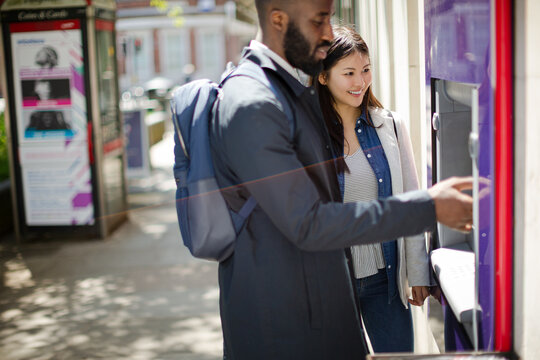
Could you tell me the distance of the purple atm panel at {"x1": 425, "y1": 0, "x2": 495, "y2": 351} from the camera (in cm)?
169

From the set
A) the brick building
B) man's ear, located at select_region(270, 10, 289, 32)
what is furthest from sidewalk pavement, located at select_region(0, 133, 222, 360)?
the brick building

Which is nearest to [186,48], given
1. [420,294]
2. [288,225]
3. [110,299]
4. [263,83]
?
[110,299]

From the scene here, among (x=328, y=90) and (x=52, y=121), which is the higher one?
(x=328, y=90)

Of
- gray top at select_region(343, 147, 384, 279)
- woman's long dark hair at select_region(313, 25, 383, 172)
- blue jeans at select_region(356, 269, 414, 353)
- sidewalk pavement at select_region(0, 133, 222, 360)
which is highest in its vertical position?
woman's long dark hair at select_region(313, 25, 383, 172)

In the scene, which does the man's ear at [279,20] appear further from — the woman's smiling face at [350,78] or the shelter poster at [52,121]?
the shelter poster at [52,121]

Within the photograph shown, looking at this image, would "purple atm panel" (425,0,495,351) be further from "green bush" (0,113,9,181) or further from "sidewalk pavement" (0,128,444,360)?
"green bush" (0,113,9,181)

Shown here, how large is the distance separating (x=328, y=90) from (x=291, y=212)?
3.59 ft

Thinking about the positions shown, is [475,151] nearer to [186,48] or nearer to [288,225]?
[288,225]

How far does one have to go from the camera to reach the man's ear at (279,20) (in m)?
1.96

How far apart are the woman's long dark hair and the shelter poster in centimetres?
487

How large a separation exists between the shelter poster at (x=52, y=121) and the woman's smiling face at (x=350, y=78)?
4.91 meters

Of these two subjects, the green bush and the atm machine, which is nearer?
the atm machine

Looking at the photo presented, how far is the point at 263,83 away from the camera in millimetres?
1896

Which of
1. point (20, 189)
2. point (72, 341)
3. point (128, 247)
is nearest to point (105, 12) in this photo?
point (20, 189)
